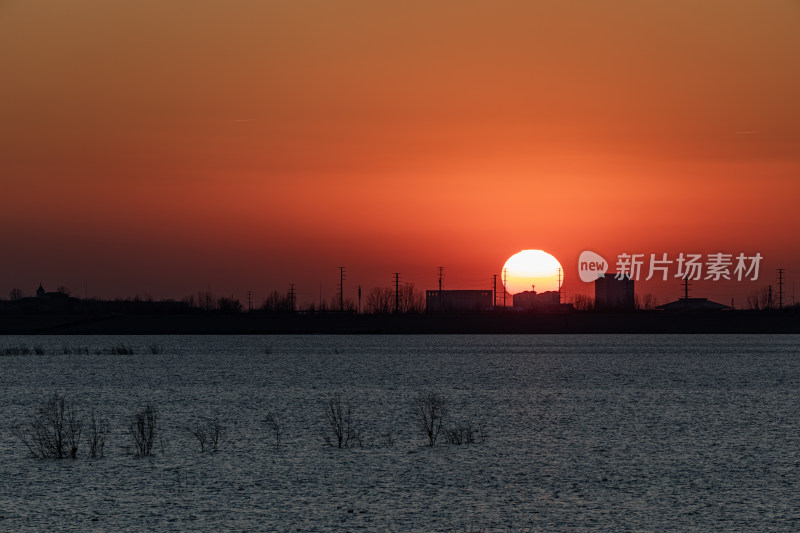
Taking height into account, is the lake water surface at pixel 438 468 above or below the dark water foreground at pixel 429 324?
below

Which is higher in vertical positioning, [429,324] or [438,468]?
[429,324]

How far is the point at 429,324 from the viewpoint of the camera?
17625cm

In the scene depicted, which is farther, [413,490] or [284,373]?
[284,373]

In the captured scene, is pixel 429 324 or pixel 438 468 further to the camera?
pixel 429 324

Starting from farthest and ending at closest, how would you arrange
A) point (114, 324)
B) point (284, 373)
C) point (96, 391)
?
point (114, 324) < point (284, 373) < point (96, 391)

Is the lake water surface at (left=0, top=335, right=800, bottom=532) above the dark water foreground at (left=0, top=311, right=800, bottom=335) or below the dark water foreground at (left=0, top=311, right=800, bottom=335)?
below

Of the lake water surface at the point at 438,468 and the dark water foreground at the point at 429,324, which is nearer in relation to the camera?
the lake water surface at the point at 438,468

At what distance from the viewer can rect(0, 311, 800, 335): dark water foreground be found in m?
170

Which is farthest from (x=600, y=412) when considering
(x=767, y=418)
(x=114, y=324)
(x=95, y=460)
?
(x=114, y=324)

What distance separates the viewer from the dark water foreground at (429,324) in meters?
170

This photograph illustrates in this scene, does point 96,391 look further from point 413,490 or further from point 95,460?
point 413,490

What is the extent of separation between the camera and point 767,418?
1201 inches

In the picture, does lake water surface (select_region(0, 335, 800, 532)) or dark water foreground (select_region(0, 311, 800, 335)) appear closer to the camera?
lake water surface (select_region(0, 335, 800, 532))

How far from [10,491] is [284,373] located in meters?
39.7
